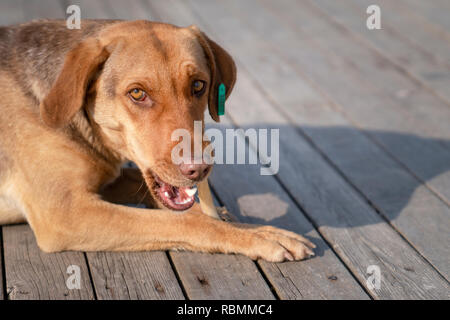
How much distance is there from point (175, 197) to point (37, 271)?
84 centimetres

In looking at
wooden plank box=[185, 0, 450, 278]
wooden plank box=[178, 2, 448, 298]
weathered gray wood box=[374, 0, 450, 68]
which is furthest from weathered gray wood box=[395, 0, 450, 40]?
wooden plank box=[178, 2, 448, 298]

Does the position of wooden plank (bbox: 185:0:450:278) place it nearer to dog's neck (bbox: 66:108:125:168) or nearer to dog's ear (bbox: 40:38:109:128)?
dog's neck (bbox: 66:108:125:168)

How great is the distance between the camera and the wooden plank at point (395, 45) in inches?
221

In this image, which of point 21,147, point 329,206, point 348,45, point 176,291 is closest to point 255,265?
point 176,291

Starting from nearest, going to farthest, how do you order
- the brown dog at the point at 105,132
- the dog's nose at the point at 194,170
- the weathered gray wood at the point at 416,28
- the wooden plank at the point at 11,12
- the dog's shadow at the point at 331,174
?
the dog's nose at the point at 194,170
the brown dog at the point at 105,132
the dog's shadow at the point at 331,174
the weathered gray wood at the point at 416,28
the wooden plank at the point at 11,12

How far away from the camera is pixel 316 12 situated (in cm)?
716

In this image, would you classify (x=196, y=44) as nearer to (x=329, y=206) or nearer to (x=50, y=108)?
(x=50, y=108)

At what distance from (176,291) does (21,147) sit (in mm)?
1215

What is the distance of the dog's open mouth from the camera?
126 inches

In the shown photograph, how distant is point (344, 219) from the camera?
146 inches

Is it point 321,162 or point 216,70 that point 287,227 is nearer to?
point 321,162

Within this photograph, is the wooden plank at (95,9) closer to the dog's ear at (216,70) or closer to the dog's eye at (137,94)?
the dog's ear at (216,70)

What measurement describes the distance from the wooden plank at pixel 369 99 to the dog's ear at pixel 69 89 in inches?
95.8
